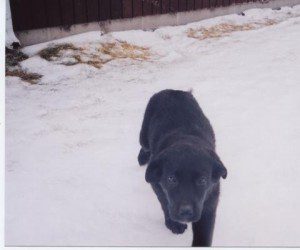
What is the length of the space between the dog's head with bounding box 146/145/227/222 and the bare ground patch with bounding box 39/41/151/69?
127 inches

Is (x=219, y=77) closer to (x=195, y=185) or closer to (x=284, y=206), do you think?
(x=284, y=206)

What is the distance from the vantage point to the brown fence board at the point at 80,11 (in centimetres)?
637

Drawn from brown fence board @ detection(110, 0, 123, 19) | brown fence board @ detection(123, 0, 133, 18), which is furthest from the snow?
brown fence board @ detection(123, 0, 133, 18)

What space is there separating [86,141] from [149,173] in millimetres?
1484

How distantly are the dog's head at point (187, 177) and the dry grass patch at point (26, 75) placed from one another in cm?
287

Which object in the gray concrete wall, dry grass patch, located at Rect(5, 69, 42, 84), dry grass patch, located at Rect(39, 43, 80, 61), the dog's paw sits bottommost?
the dog's paw

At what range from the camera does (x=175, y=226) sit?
2914mm

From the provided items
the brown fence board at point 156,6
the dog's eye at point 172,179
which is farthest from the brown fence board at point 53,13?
the dog's eye at point 172,179

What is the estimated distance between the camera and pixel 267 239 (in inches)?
112

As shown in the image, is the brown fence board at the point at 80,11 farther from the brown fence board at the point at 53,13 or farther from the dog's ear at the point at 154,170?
the dog's ear at the point at 154,170

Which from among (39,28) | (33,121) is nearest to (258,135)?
(33,121)

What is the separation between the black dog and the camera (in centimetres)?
252

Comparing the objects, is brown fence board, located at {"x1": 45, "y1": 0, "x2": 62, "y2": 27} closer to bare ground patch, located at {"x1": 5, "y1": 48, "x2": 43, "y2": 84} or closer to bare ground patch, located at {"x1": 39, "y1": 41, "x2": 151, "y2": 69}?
bare ground patch, located at {"x1": 39, "y1": 41, "x2": 151, "y2": 69}

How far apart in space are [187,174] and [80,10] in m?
4.54
